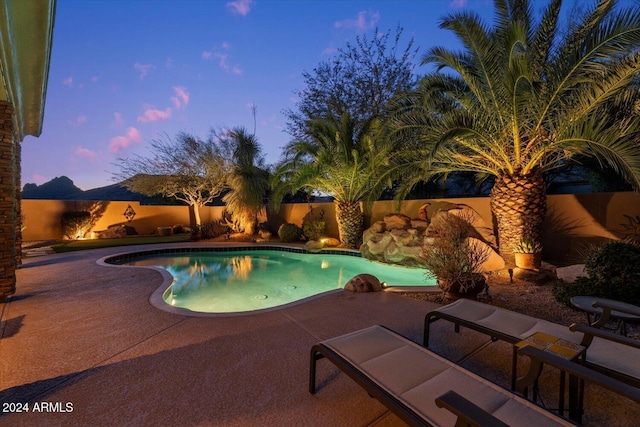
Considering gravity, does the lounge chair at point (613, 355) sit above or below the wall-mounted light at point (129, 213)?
below

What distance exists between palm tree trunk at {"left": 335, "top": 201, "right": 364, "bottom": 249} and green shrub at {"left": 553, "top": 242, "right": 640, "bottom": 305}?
7.12m

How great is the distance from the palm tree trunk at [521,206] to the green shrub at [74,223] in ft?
56.0

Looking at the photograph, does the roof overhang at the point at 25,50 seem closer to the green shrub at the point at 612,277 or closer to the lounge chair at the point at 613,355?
the lounge chair at the point at 613,355

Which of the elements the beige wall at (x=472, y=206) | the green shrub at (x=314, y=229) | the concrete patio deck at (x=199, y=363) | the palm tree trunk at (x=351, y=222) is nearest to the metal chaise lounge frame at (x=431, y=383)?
the concrete patio deck at (x=199, y=363)

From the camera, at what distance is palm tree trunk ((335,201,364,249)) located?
35.9ft

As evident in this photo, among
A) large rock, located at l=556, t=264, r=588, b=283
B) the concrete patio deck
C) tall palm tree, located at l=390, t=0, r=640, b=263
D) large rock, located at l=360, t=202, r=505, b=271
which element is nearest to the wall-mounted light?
the concrete patio deck

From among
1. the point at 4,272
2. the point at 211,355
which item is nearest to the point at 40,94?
the point at 4,272

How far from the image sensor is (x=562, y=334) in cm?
242

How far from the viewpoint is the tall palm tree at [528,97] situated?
4.59 m

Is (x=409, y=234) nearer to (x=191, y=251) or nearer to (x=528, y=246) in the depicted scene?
(x=528, y=246)

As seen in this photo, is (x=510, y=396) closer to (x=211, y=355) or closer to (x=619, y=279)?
(x=211, y=355)

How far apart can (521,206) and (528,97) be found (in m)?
2.26

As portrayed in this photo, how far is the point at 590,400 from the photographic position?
215cm

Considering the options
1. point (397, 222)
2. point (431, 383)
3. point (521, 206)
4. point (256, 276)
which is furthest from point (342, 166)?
point (431, 383)
